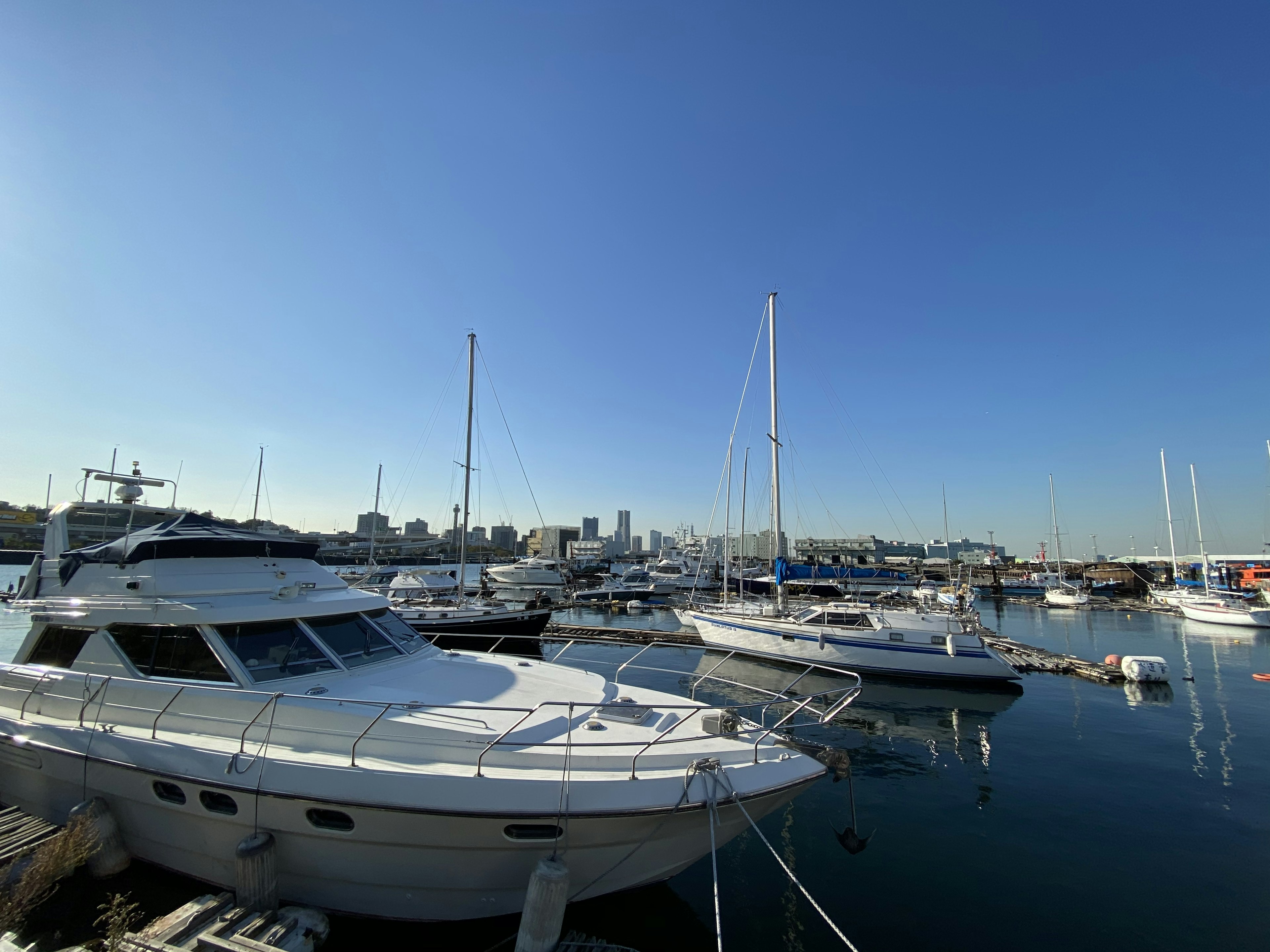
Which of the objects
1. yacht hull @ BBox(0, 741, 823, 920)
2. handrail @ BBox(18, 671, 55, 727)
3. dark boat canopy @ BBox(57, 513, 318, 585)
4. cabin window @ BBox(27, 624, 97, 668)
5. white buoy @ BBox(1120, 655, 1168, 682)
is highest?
dark boat canopy @ BBox(57, 513, 318, 585)

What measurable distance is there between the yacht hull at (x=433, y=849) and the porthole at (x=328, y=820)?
0.03m

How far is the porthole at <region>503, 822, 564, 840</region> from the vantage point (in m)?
4.45

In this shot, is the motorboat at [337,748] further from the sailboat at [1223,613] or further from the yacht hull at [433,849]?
the sailboat at [1223,613]

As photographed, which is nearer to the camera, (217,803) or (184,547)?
(217,803)

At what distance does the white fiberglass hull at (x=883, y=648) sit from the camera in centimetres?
1619

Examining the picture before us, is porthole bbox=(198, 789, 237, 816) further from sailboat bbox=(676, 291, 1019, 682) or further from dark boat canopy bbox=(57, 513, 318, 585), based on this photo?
sailboat bbox=(676, 291, 1019, 682)

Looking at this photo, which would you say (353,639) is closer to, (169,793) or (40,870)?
(169,793)

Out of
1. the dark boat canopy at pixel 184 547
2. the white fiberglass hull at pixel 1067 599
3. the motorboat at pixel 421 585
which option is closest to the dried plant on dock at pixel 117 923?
the dark boat canopy at pixel 184 547

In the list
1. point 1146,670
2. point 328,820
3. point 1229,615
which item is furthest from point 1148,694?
point 1229,615

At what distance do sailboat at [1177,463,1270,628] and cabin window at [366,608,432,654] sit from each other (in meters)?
44.4

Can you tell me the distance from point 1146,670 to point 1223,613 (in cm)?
2488

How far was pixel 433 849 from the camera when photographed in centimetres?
449

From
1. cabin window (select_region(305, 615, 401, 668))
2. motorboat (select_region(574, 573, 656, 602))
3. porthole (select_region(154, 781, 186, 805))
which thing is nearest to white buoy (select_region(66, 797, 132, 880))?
porthole (select_region(154, 781, 186, 805))

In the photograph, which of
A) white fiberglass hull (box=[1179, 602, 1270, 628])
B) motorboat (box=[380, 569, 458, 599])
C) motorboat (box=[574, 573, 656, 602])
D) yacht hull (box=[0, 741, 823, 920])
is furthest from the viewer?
motorboat (box=[574, 573, 656, 602])
